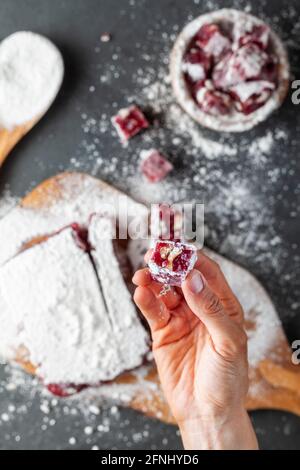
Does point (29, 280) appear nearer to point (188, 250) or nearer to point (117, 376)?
point (117, 376)

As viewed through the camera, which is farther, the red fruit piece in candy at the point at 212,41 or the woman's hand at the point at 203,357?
the red fruit piece in candy at the point at 212,41

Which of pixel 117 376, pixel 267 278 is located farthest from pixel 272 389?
pixel 117 376

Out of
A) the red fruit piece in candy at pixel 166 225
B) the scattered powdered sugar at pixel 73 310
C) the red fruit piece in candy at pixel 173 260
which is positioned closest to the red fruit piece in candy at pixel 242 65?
the red fruit piece in candy at pixel 166 225

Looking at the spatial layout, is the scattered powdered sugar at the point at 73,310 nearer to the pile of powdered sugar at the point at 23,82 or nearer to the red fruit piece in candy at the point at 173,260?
the pile of powdered sugar at the point at 23,82

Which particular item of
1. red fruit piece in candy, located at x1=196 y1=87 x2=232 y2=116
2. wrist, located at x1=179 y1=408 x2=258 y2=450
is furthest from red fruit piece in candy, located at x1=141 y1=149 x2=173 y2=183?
wrist, located at x1=179 y1=408 x2=258 y2=450

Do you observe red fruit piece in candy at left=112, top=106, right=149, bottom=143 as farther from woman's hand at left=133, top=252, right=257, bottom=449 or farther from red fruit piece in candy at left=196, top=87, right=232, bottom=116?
woman's hand at left=133, top=252, right=257, bottom=449

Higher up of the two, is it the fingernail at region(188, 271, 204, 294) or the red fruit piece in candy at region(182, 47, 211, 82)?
the red fruit piece in candy at region(182, 47, 211, 82)

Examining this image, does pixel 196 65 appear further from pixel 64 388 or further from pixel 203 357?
pixel 64 388
